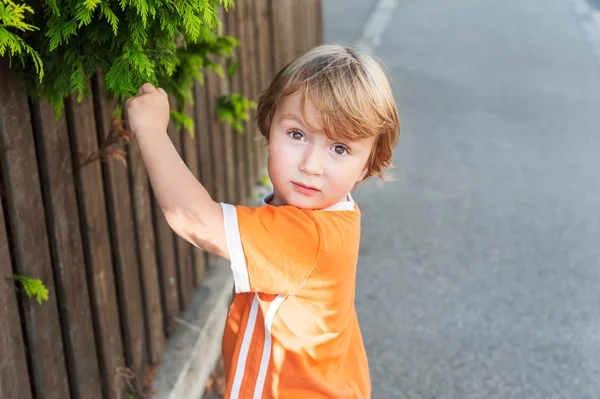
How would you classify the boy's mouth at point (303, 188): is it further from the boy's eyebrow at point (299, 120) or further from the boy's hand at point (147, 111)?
the boy's hand at point (147, 111)

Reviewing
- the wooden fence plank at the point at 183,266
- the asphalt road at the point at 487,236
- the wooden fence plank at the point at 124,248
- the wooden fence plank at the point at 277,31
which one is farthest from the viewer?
the wooden fence plank at the point at 277,31

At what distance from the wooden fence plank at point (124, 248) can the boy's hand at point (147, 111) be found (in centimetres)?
75

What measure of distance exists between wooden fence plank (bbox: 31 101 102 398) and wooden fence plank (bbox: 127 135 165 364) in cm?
49

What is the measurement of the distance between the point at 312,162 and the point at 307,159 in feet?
0.05

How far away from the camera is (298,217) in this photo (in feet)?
6.55

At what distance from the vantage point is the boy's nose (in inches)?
79.6

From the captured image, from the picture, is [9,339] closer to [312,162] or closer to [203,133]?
[312,162]

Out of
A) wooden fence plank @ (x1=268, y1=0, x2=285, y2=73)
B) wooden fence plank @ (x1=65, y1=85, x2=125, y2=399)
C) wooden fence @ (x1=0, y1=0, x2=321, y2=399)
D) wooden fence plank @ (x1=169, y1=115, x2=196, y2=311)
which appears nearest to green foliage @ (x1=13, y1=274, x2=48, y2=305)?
wooden fence @ (x1=0, y1=0, x2=321, y2=399)

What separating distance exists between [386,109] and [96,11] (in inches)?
31.8

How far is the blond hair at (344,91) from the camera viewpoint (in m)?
2.03

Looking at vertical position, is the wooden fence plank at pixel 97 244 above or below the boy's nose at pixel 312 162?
below

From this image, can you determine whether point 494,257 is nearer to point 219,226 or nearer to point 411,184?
point 411,184

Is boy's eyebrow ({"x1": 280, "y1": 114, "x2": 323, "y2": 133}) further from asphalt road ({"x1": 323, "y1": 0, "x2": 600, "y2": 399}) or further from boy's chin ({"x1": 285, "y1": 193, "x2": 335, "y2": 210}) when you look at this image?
asphalt road ({"x1": 323, "y1": 0, "x2": 600, "y2": 399})

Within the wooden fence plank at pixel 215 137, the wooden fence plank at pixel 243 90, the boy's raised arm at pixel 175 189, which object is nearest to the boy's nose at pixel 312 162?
the boy's raised arm at pixel 175 189
